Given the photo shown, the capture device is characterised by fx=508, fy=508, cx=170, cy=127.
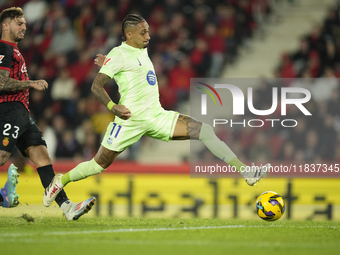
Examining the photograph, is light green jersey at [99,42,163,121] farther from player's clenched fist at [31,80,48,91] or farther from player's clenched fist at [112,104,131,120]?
player's clenched fist at [31,80,48,91]

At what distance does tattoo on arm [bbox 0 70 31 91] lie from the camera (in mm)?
5727

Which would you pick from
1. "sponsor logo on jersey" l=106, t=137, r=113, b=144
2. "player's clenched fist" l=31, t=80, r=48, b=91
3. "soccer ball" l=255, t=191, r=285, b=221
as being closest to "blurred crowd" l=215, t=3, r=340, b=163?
"soccer ball" l=255, t=191, r=285, b=221

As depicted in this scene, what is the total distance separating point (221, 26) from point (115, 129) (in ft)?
24.5

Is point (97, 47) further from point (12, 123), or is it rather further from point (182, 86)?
point (12, 123)

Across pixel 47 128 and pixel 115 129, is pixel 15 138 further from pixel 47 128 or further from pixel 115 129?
pixel 47 128

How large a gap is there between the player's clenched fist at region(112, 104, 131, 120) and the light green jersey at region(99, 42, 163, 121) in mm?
238

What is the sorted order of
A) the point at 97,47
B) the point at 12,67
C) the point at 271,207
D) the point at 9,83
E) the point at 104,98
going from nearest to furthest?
the point at 104,98 → the point at 9,83 → the point at 271,207 → the point at 12,67 → the point at 97,47

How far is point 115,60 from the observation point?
18.8 ft

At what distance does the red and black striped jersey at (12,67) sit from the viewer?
228 inches

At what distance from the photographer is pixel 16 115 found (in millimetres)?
5902

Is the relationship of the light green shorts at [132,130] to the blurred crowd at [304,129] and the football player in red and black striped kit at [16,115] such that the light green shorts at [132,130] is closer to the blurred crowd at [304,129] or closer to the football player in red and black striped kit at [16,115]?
the football player in red and black striped kit at [16,115]

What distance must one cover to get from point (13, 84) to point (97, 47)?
7176 millimetres

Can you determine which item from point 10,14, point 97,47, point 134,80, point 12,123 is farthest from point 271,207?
point 97,47

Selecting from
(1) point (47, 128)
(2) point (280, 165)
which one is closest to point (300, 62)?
(2) point (280, 165)
